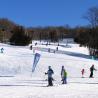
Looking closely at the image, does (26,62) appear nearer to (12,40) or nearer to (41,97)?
(41,97)

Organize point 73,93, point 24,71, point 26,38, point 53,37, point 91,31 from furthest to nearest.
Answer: point 53,37
point 26,38
point 91,31
point 24,71
point 73,93

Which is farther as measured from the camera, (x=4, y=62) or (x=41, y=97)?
(x=4, y=62)

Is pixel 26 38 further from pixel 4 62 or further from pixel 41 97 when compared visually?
pixel 41 97

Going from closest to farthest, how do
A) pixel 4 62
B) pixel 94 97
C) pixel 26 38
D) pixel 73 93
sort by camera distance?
pixel 94 97 → pixel 73 93 → pixel 4 62 → pixel 26 38

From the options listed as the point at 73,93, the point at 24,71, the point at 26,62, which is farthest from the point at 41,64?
the point at 73,93

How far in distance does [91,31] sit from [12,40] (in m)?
26.4

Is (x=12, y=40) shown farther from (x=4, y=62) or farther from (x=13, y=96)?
(x=13, y=96)

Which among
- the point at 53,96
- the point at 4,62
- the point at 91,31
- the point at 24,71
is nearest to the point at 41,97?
the point at 53,96

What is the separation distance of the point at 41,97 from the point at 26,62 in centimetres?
3214

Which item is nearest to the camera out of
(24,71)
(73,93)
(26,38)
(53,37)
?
(73,93)

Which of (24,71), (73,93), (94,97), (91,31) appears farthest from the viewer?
(91,31)

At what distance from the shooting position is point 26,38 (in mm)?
103438

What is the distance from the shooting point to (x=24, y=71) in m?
46.8

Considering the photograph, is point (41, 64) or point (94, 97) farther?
point (41, 64)
